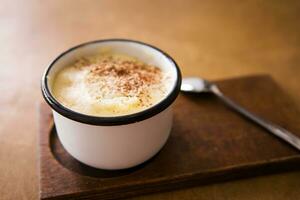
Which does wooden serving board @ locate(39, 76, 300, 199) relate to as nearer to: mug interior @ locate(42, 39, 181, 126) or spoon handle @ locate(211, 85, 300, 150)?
spoon handle @ locate(211, 85, 300, 150)

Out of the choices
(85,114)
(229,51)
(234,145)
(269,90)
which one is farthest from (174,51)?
(85,114)

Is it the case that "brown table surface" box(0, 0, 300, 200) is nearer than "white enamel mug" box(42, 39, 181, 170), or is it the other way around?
"white enamel mug" box(42, 39, 181, 170)

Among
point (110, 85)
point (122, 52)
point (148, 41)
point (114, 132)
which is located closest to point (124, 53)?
point (122, 52)

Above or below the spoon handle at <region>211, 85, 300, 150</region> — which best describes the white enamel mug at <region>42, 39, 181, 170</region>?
above

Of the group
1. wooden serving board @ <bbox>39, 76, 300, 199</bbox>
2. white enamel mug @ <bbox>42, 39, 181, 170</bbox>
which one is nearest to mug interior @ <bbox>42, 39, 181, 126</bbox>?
white enamel mug @ <bbox>42, 39, 181, 170</bbox>

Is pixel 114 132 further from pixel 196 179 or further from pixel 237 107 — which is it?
pixel 237 107

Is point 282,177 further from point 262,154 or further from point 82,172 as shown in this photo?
point 82,172

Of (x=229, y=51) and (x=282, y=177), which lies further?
(x=229, y=51)
